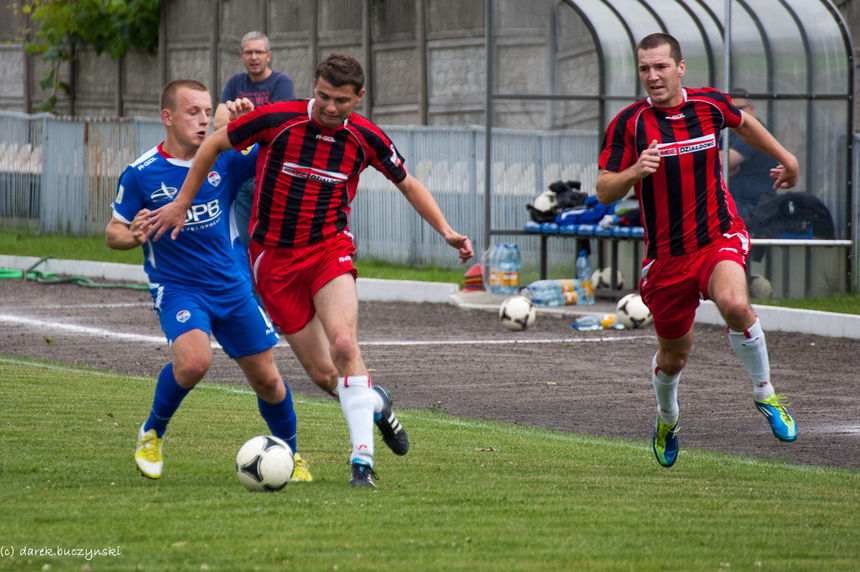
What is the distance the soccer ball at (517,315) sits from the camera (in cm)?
1421

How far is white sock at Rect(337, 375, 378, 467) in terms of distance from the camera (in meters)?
6.04

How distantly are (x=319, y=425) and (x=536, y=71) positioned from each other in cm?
1084

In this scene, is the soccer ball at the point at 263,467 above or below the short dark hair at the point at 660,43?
below

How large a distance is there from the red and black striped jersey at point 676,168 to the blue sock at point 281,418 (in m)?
2.16

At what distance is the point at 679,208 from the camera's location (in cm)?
710

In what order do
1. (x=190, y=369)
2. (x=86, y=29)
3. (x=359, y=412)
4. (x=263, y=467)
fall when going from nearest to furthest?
(x=263, y=467), (x=359, y=412), (x=190, y=369), (x=86, y=29)

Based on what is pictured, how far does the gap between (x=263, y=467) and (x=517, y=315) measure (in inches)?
337

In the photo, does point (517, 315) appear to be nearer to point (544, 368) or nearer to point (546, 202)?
point (544, 368)

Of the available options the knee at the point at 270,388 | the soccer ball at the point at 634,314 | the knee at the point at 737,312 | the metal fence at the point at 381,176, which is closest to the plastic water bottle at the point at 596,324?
the soccer ball at the point at 634,314

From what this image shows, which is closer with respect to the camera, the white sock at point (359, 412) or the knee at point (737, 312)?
the white sock at point (359, 412)

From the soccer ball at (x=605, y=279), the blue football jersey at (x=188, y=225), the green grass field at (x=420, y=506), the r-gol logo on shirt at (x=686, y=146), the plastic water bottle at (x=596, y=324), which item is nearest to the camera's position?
the green grass field at (x=420, y=506)

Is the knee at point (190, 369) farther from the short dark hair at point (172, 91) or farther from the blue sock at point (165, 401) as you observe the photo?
the short dark hair at point (172, 91)

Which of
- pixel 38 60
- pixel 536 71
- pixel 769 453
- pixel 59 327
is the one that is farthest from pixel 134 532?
pixel 38 60

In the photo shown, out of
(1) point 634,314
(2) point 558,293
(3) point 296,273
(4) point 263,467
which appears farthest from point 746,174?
(4) point 263,467
